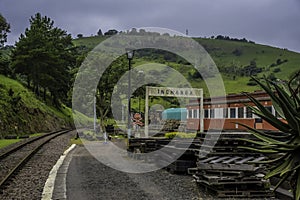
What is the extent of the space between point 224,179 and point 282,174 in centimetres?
664

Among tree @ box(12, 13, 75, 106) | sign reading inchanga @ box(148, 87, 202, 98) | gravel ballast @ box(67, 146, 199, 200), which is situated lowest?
gravel ballast @ box(67, 146, 199, 200)

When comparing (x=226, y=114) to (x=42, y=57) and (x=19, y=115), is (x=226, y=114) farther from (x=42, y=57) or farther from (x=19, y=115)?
(x=42, y=57)

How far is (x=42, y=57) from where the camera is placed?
181ft

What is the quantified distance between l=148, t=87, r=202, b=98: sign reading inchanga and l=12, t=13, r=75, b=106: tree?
3157cm

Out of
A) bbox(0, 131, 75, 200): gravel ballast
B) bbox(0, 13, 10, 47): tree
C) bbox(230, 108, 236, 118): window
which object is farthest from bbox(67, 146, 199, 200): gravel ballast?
bbox(0, 13, 10, 47): tree

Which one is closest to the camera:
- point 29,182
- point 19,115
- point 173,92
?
point 29,182

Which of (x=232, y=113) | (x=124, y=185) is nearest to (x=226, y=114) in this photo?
(x=232, y=113)

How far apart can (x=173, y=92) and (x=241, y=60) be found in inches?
5256

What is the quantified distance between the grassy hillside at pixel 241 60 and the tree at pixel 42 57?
42.7 m

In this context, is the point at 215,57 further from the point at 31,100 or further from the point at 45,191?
the point at 45,191

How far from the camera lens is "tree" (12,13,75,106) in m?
54.5

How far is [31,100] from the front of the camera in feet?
150

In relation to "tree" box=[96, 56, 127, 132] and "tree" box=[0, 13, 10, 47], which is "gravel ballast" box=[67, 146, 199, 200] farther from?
"tree" box=[0, 13, 10, 47]

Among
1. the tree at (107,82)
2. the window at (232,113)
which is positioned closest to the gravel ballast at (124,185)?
the window at (232,113)
